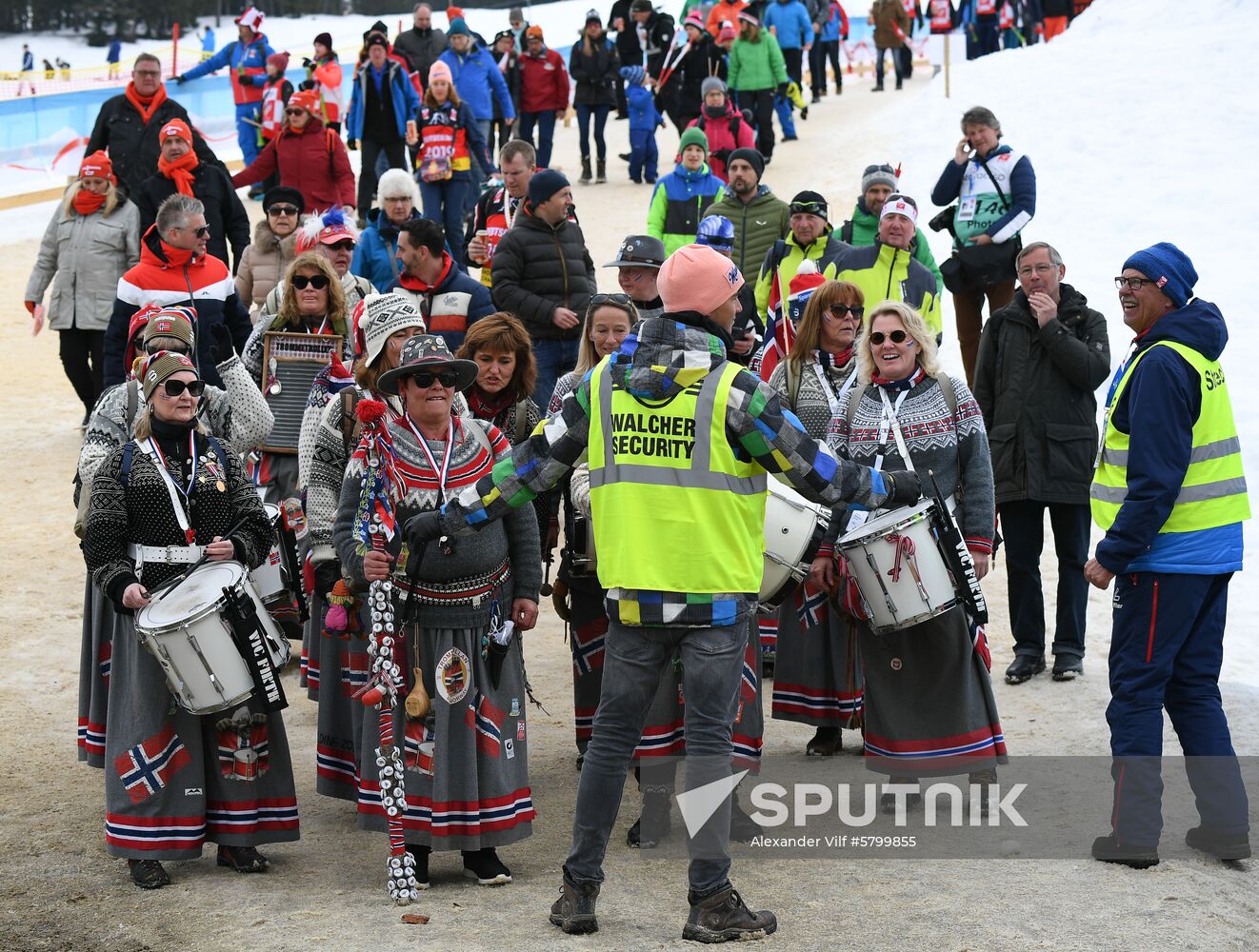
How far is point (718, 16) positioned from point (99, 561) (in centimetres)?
1823

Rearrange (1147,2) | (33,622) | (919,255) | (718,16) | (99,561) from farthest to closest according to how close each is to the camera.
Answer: (1147,2) < (718,16) < (919,255) < (33,622) < (99,561)

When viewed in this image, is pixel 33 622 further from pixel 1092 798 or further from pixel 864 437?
pixel 1092 798

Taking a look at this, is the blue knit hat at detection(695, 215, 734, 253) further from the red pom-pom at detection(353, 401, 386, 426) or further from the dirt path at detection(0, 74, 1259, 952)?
the red pom-pom at detection(353, 401, 386, 426)

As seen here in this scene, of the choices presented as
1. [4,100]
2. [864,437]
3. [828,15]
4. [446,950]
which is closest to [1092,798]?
[864,437]

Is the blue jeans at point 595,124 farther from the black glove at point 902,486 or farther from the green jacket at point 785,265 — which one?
the black glove at point 902,486

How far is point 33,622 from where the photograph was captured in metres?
9.30

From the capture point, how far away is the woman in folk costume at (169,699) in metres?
5.91

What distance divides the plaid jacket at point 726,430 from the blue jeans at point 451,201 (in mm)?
10584

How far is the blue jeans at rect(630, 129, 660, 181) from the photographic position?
72.9 feet

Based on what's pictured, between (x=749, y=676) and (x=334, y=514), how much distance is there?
5.75 feet

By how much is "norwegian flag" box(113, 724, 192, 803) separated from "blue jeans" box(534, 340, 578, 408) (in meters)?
4.38

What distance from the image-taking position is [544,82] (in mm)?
21688

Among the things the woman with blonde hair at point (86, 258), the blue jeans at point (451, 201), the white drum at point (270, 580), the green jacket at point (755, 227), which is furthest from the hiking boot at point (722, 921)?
the blue jeans at point (451, 201)

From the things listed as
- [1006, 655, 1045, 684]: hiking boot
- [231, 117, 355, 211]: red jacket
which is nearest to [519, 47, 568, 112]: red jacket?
[231, 117, 355, 211]: red jacket
